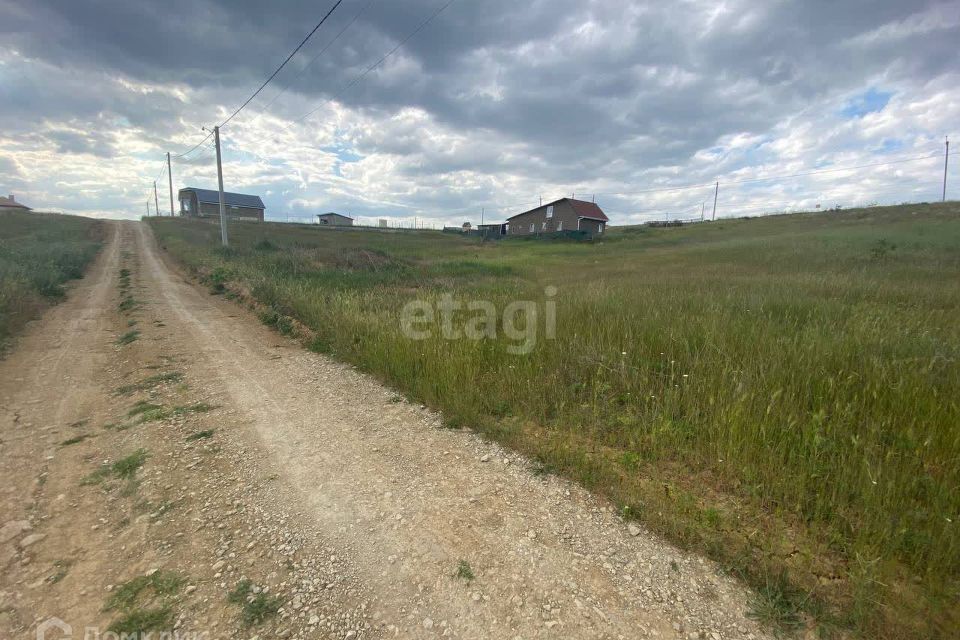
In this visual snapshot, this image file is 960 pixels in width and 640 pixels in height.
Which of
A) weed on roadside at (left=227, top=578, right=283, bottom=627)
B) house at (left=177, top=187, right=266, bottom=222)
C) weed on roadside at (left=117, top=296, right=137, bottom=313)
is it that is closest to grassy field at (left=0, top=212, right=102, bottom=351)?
weed on roadside at (left=117, top=296, right=137, bottom=313)

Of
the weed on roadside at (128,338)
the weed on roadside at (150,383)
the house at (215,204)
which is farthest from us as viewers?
the house at (215,204)

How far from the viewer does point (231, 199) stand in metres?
71.4

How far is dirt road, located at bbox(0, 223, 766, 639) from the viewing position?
226 cm

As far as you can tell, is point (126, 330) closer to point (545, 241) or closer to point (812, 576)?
point (812, 576)

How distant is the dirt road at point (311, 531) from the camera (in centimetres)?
226

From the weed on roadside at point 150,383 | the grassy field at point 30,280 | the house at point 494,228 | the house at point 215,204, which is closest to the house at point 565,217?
the house at point 494,228

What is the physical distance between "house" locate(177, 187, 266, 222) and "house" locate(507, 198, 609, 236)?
47766 millimetres

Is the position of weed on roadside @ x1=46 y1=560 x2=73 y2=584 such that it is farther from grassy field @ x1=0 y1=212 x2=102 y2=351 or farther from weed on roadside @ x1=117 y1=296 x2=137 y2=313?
weed on roadside @ x1=117 y1=296 x2=137 y2=313

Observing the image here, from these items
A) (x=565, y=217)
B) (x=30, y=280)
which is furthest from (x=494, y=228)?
(x=30, y=280)

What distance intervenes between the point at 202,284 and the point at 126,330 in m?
7.68

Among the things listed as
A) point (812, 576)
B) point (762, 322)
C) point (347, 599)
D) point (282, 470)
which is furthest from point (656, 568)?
point (762, 322)

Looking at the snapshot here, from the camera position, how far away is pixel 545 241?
159 ft

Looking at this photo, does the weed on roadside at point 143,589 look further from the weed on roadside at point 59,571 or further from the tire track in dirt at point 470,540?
the tire track in dirt at point 470,540

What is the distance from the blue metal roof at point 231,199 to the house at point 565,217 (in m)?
51.7
